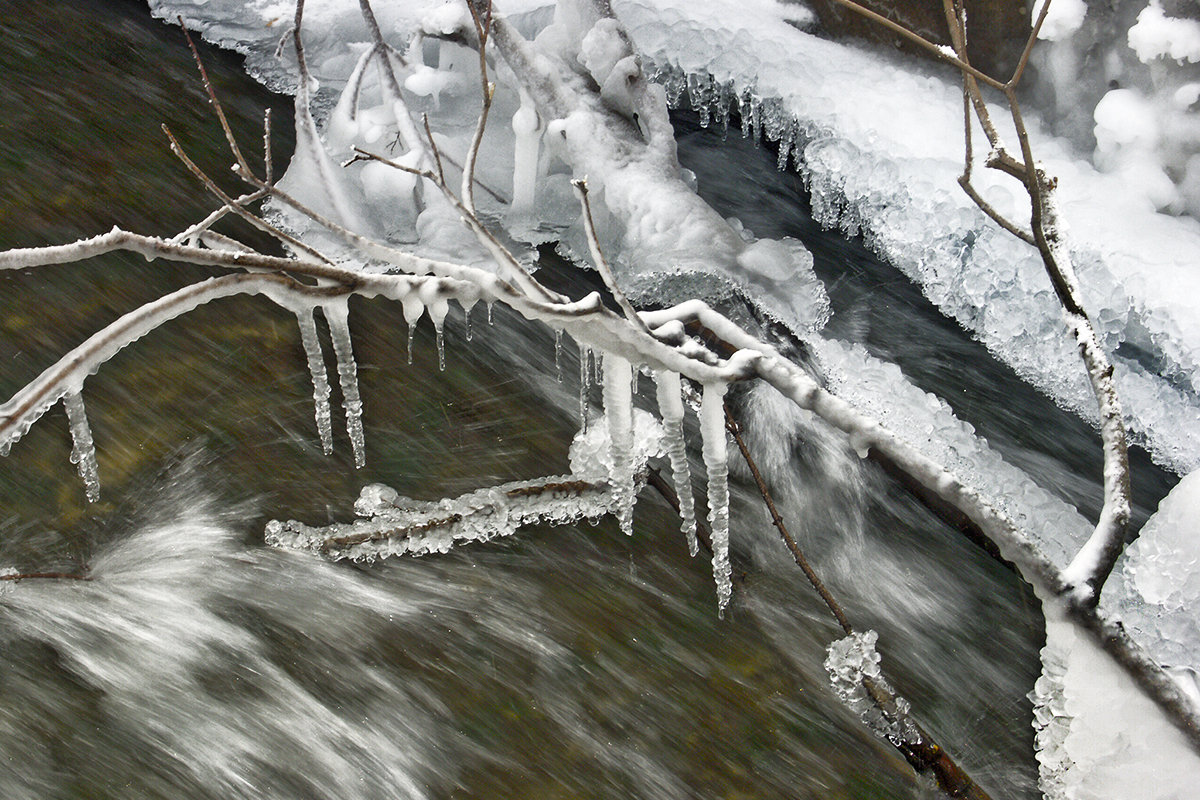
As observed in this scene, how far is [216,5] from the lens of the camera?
17.7ft

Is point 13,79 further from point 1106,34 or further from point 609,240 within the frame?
point 1106,34

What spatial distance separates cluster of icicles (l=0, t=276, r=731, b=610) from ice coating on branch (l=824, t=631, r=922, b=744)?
0.41 meters

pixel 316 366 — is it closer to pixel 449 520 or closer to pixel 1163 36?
pixel 449 520

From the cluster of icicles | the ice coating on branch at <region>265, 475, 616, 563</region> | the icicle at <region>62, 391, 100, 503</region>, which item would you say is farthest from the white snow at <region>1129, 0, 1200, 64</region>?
the icicle at <region>62, 391, 100, 503</region>

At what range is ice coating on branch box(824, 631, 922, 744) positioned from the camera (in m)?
2.56

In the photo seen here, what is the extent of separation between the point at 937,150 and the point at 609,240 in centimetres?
158

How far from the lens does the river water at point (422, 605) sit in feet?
7.93

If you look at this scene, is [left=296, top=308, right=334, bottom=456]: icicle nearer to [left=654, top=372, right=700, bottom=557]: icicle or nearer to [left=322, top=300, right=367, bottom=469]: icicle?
[left=322, top=300, right=367, bottom=469]: icicle

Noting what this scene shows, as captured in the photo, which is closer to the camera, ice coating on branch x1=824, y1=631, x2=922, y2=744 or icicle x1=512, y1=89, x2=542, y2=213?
ice coating on branch x1=824, y1=631, x2=922, y2=744

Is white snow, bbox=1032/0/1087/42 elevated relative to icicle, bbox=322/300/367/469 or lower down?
elevated

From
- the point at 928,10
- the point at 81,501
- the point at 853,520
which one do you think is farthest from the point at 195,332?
the point at 928,10

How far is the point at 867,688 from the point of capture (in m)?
2.67

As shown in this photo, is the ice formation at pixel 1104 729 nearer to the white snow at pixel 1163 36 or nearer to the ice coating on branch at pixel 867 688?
the ice coating on branch at pixel 867 688

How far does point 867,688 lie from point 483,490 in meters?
1.33
